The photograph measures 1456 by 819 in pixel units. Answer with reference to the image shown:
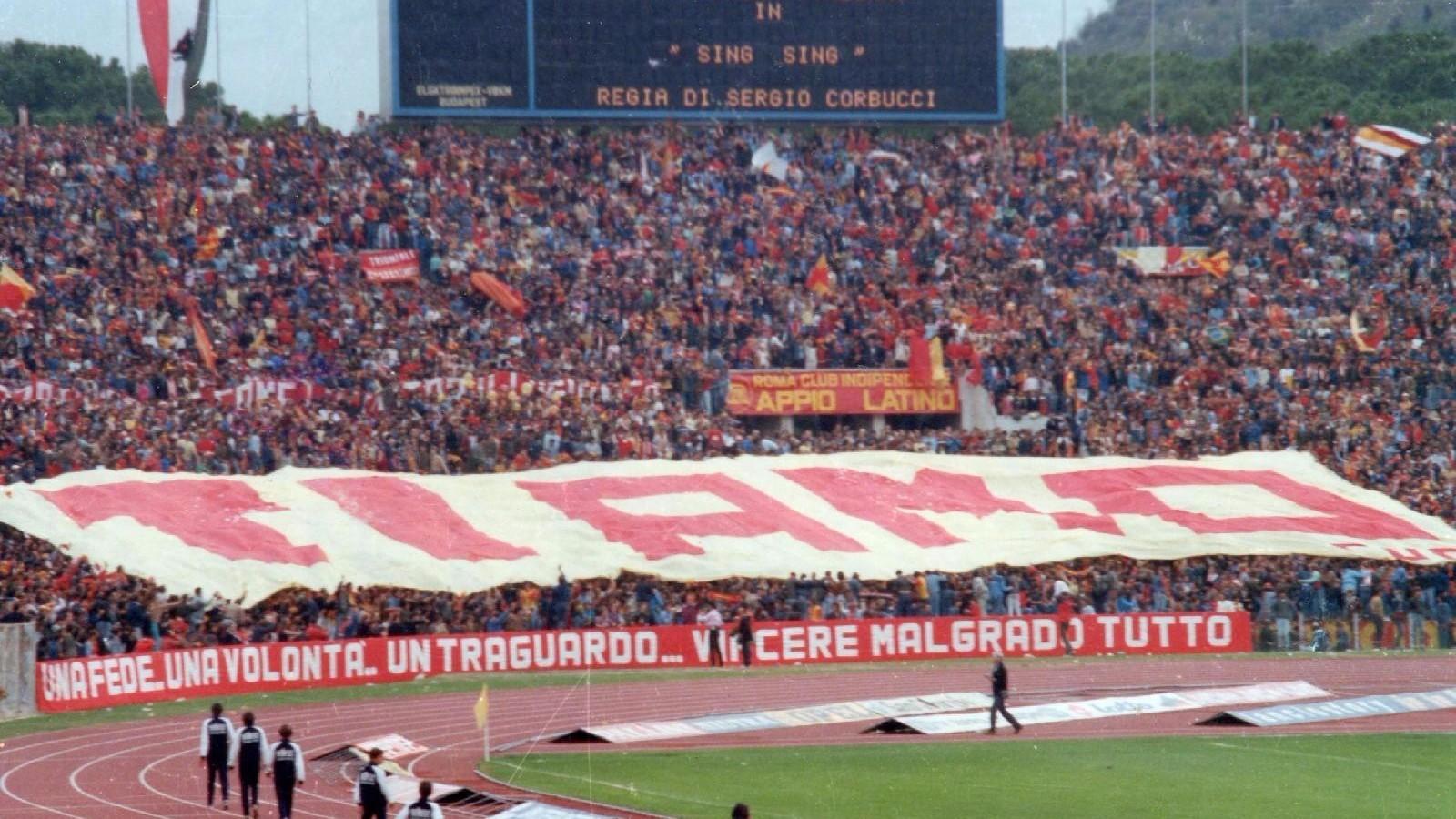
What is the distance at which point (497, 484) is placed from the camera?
131 feet

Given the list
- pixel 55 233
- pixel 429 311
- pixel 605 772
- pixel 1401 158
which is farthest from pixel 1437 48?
pixel 605 772

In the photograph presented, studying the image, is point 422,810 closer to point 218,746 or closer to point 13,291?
point 218,746

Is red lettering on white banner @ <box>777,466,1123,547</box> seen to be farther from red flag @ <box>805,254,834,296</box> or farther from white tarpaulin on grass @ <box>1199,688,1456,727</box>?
white tarpaulin on grass @ <box>1199,688,1456,727</box>

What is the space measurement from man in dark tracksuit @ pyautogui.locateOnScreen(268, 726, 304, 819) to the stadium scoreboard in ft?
102

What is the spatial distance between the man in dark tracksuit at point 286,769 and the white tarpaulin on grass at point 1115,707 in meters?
10.3

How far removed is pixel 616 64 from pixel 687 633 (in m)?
18.4

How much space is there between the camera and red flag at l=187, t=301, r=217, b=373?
43219mm

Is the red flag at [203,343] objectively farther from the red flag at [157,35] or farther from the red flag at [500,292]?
the red flag at [157,35]

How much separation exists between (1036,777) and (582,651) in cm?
1378

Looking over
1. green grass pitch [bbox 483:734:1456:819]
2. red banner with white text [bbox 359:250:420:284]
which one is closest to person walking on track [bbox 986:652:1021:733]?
green grass pitch [bbox 483:734:1456:819]

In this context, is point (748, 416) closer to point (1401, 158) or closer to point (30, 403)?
point (30, 403)

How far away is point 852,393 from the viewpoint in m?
48.2

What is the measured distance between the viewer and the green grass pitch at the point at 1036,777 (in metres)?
23.1

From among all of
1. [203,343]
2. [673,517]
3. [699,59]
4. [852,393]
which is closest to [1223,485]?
[852,393]
